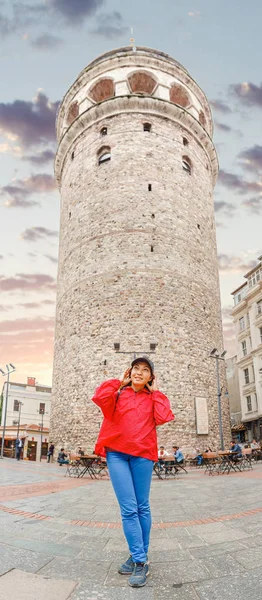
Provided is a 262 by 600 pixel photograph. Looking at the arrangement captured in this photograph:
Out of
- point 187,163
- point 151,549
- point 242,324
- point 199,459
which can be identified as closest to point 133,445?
point 151,549

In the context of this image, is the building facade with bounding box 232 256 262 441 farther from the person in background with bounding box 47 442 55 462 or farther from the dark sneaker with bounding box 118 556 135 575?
the dark sneaker with bounding box 118 556 135 575

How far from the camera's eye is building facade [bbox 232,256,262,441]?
28.2 metres

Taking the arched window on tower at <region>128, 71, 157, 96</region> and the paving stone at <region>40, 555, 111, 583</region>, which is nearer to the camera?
the paving stone at <region>40, 555, 111, 583</region>

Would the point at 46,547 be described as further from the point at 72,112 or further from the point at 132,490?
the point at 72,112

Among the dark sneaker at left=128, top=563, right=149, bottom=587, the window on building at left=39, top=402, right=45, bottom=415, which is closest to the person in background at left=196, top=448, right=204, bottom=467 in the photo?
the dark sneaker at left=128, top=563, right=149, bottom=587

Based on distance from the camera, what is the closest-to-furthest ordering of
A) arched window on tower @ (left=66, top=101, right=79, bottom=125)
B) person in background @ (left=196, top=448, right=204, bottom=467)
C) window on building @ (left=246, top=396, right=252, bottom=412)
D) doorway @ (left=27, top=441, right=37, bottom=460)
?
person in background @ (left=196, top=448, right=204, bottom=467), arched window on tower @ (left=66, top=101, right=79, bottom=125), window on building @ (left=246, top=396, right=252, bottom=412), doorway @ (left=27, top=441, right=37, bottom=460)

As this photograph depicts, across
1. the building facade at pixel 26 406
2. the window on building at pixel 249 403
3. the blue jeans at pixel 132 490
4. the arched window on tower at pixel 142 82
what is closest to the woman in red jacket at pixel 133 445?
the blue jeans at pixel 132 490

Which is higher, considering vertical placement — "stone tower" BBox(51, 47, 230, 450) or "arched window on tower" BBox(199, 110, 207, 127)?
"arched window on tower" BBox(199, 110, 207, 127)

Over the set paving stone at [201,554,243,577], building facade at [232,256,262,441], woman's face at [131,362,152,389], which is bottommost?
paving stone at [201,554,243,577]

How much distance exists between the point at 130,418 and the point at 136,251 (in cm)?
1620

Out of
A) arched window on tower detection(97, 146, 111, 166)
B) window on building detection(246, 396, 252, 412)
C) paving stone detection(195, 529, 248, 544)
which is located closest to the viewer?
paving stone detection(195, 529, 248, 544)

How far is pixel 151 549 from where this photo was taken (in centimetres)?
349

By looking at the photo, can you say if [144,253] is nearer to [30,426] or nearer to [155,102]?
[155,102]

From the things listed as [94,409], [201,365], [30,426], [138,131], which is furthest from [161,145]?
[30,426]
